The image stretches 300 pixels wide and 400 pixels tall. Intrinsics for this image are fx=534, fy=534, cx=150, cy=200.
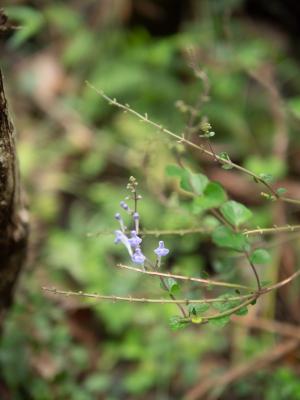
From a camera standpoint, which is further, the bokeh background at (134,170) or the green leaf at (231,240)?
the bokeh background at (134,170)

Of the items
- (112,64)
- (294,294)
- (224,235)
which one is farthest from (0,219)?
(112,64)

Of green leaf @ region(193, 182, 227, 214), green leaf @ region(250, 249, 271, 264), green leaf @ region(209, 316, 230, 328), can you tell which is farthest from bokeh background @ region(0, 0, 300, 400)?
green leaf @ region(209, 316, 230, 328)

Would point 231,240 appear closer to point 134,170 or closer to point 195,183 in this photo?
point 195,183

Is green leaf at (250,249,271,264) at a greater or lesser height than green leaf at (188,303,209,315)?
greater

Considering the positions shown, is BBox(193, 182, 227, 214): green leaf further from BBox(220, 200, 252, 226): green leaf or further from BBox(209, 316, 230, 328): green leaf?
BBox(209, 316, 230, 328): green leaf

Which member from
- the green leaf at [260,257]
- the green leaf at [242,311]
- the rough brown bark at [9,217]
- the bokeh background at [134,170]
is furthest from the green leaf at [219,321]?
the rough brown bark at [9,217]

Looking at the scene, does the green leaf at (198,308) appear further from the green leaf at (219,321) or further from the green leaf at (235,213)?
the green leaf at (235,213)

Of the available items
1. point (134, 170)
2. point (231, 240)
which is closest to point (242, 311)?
point (231, 240)
